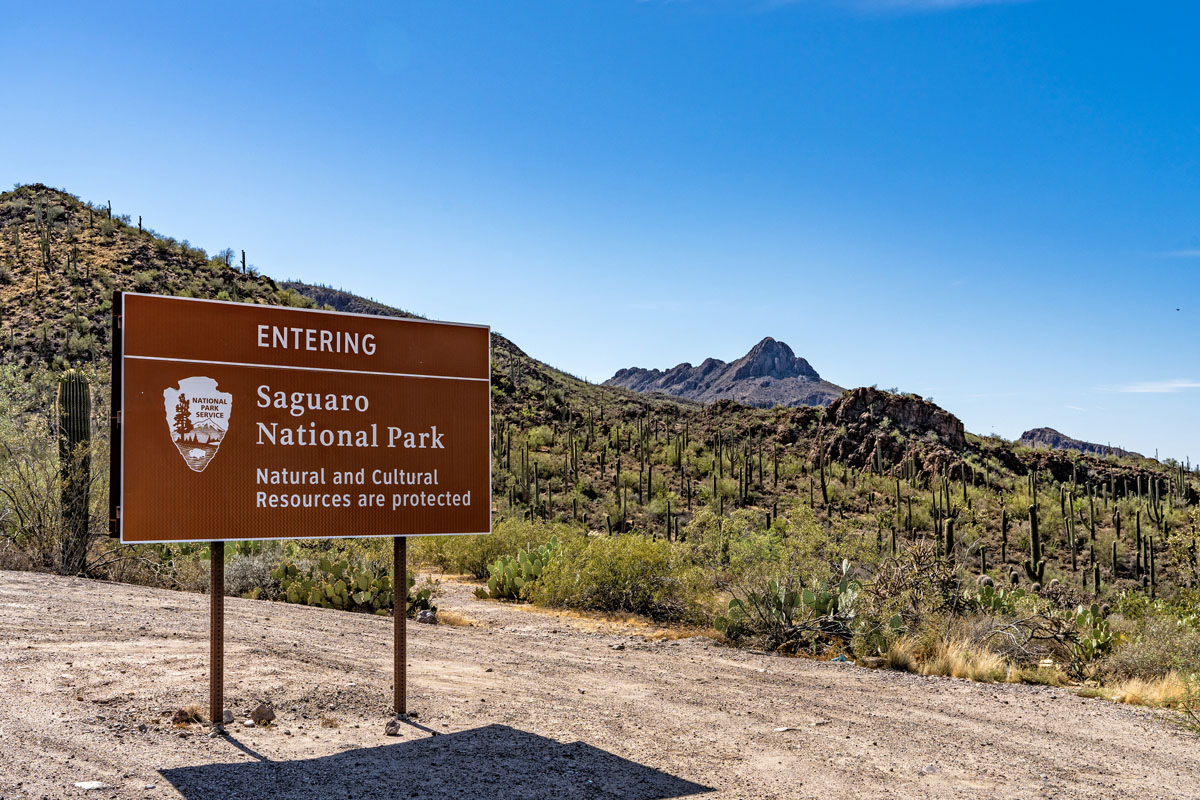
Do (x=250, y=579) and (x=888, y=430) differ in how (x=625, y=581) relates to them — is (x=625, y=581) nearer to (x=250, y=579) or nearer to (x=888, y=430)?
(x=250, y=579)

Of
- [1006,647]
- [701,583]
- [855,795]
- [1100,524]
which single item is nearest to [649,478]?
[1100,524]

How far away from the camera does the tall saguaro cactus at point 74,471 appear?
1511 cm

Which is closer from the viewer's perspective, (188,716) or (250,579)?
(188,716)

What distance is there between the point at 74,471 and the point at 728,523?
455 inches

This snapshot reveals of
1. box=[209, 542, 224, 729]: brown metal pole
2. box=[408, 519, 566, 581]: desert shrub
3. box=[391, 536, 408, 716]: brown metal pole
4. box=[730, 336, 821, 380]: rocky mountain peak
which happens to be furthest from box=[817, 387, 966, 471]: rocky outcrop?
box=[730, 336, 821, 380]: rocky mountain peak

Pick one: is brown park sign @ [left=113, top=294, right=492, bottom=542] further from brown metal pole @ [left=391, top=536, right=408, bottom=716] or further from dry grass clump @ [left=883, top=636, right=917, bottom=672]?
dry grass clump @ [left=883, top=636, right=917, bottom=672]

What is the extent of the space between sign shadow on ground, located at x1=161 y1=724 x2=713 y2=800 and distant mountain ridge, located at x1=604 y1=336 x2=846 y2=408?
128972 mm

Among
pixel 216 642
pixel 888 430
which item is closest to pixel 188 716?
pixel 216 642

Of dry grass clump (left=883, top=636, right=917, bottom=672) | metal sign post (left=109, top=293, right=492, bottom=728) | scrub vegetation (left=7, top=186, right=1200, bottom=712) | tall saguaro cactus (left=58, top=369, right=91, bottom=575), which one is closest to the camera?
metal sign post (left=109, top=293, right=492, bottom=728)

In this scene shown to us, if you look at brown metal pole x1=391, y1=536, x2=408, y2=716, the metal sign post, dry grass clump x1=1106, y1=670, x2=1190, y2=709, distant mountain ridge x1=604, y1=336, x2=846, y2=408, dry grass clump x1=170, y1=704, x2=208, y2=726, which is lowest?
dry grass clump x1=1106, y1=670, x2=1190, y2=709

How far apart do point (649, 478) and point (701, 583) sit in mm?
23942

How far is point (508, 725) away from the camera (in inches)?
312

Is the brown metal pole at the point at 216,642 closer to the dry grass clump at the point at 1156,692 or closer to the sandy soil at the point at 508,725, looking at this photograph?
the sandy soil at the point at 508,725

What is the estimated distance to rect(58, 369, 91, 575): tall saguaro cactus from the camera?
1511 centimetres
